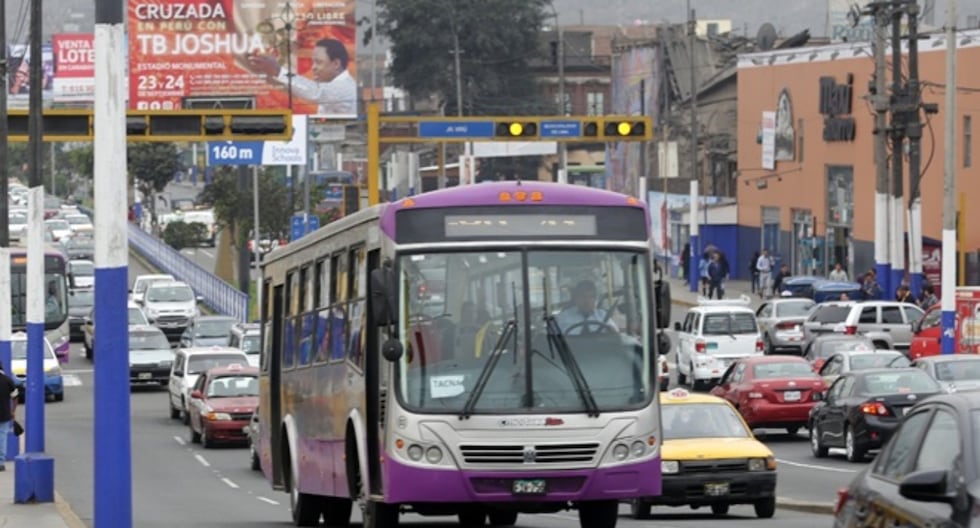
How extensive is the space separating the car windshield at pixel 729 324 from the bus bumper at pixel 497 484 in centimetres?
2932

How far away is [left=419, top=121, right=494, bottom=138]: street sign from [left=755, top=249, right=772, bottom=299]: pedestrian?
27.5 m

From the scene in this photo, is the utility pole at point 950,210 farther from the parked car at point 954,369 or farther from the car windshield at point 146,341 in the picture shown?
Result: the car windshield at point 146,341

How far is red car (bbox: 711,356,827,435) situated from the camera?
35.5 metres

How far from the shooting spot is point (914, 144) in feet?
177

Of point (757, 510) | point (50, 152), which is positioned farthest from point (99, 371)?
point (50, 152)

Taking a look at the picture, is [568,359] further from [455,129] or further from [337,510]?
[455,129]

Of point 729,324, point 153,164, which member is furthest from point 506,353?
point 153,164

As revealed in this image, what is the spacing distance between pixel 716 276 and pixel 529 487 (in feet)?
169

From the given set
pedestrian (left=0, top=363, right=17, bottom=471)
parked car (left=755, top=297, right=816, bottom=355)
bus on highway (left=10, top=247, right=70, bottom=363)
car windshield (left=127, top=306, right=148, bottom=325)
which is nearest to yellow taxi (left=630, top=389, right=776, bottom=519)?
pedestrian (left=0, top=363, right=17, bottom=471)

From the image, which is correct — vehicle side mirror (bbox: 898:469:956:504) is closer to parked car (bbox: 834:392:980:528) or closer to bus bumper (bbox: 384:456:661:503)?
parked car (bbox: 834:392:980:528)

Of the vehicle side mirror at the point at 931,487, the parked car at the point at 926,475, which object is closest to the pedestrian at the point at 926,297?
the parked car at the point at 926,475

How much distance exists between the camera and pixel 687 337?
46.2 m

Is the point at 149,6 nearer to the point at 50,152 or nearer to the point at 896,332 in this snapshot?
the point at 896,332

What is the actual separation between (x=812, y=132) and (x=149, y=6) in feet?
82.1
